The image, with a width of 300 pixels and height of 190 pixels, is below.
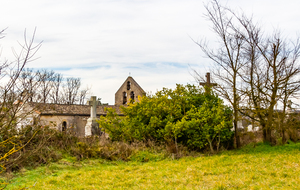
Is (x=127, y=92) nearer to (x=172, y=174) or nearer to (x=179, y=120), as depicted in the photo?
(x=179, y=120)

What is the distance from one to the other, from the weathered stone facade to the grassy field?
3381 centimetres

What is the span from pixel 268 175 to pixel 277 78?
287 inches

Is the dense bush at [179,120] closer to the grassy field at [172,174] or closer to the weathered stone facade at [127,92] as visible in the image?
the grassy field at [172,174]

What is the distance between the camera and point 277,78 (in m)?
14.8

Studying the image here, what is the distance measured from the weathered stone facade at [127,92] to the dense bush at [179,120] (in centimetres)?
2941

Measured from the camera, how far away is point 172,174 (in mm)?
9609

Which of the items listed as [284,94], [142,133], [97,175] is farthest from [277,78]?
[97,175]

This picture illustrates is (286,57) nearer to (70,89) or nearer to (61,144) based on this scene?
(61,144)

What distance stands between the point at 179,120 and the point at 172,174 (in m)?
6.21

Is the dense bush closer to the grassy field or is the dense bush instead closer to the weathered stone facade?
the grassy field

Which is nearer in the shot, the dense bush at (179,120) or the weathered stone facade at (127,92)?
the dense bush at (179,120)

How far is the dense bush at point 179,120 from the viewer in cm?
1443

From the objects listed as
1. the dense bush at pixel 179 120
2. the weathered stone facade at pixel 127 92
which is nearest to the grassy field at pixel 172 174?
the dense bush at pixel 179 120

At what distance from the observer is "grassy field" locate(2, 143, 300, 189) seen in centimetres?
811
